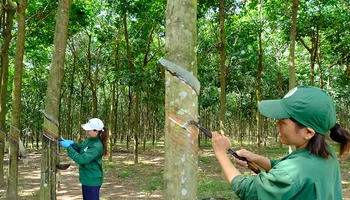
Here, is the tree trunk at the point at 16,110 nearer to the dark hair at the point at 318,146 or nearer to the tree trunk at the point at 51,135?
the tree trunk at the point at 51,135

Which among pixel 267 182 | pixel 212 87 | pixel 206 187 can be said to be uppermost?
pixel 212 87

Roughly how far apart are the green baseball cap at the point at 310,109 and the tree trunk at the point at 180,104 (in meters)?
0.60

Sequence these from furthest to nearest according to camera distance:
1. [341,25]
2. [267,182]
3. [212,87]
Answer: [212,87], [341,25], [267,182]

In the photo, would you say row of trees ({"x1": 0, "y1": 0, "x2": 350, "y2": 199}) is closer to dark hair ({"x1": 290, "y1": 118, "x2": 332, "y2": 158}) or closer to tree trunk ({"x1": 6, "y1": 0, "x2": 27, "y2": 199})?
tree trunk ({"x1": 6, "y1": 0, "x2": 27, "y2": 199})

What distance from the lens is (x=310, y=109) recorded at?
146 centimetres

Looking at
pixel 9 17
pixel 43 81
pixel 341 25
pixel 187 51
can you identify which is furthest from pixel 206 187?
pixel 43 81

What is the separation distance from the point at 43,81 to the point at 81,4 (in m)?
10.8

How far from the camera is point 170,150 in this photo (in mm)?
1976

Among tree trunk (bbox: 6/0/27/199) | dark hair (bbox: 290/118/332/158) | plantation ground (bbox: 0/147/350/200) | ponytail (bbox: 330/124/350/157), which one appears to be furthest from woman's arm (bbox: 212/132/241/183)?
plantation ground (bbox: 0/147/350/200)

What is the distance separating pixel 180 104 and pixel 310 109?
78 centimetres

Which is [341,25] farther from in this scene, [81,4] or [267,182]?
[267,182]

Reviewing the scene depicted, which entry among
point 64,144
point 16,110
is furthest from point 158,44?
point 64,144

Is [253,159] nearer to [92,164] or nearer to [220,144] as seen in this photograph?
[220,144]

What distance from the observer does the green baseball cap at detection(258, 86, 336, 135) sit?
57.2 inches
